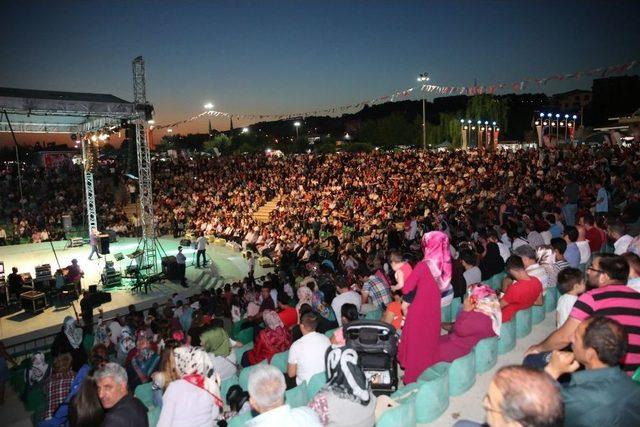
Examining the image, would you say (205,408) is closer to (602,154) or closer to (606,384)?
(606,384)

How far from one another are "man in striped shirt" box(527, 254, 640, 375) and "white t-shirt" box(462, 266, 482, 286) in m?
3.19

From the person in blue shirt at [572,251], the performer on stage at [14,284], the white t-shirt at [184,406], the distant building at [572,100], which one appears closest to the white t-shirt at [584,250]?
the person in blue shirt at [572,251]

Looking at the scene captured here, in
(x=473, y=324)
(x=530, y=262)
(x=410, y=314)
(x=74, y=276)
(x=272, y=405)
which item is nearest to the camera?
(x=272, y=405)

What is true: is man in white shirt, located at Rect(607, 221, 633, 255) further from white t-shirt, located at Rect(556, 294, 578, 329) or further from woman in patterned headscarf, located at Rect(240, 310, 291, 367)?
woman in patterned headscarf, located at Rect(240, 310, 291, 367)

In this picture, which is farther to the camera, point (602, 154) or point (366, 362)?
point (602, 154)

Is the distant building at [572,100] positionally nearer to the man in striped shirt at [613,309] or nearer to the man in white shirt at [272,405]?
the man in striped shirt at [613,309]

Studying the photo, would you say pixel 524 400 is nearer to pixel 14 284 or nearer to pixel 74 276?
pixel 74 276

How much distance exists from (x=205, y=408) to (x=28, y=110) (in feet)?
37.4

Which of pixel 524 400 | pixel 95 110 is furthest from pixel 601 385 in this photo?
pixel 95 110

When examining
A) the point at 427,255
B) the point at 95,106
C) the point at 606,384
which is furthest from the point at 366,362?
the point at 95,106

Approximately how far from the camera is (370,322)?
3.60 m

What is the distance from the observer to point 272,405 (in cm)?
217

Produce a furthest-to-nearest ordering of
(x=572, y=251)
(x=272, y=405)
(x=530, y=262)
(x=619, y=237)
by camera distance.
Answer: (x=572, y=251), (x=619, y=237), (x=530, y=262), (x=272, y=405)

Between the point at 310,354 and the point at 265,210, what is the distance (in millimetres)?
16931
